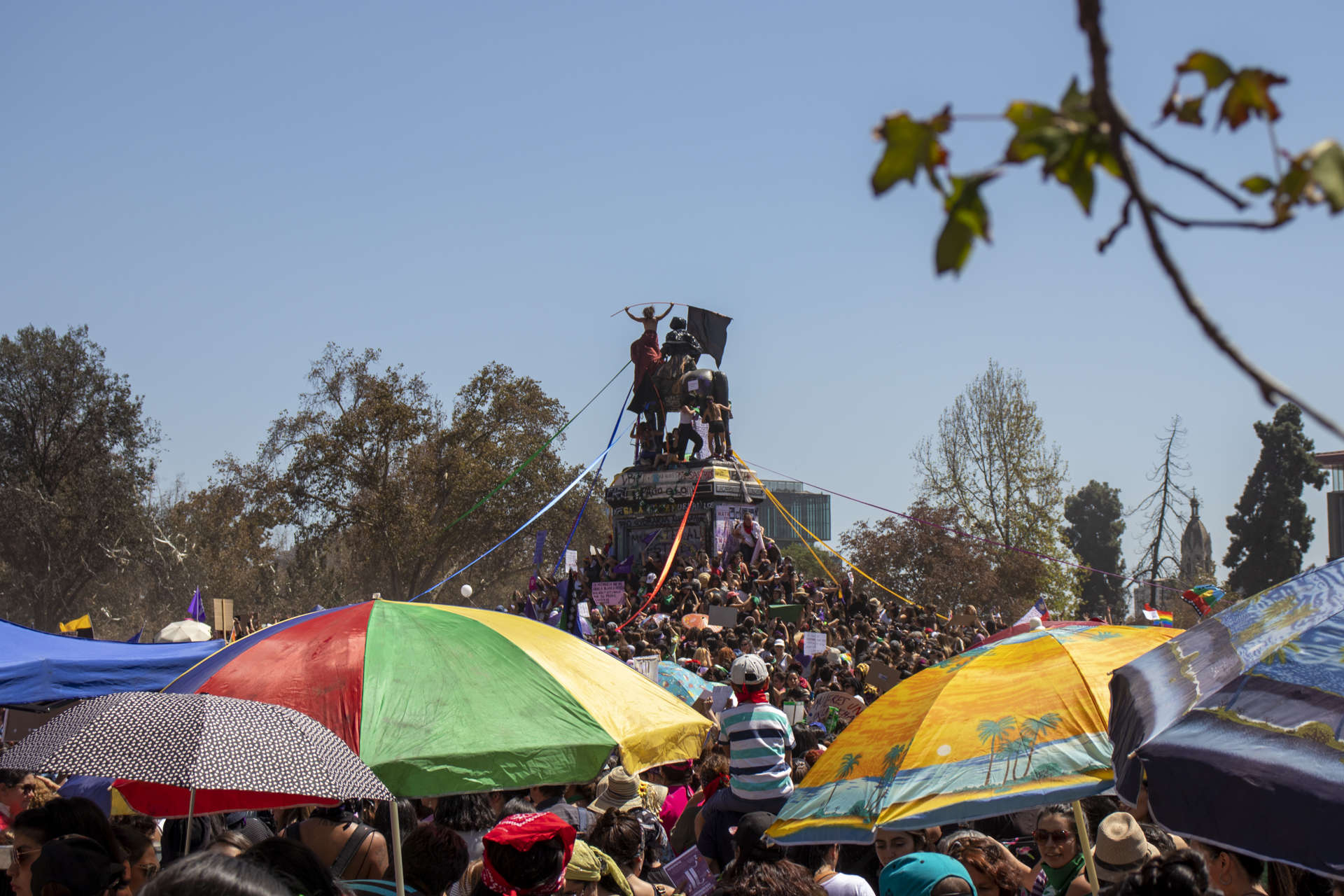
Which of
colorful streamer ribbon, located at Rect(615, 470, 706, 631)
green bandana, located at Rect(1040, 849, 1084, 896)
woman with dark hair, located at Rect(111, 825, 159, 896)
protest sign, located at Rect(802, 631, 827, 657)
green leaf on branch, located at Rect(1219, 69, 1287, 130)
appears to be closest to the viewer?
green leaf on branch, located at Rect(1219, 69, 1287, 130)

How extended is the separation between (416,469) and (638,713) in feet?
125

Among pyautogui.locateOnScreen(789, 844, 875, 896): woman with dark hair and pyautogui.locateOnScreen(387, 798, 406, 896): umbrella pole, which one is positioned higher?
pyautogui.locateOnScreen(387, 798, 406, 896): umbrella pole

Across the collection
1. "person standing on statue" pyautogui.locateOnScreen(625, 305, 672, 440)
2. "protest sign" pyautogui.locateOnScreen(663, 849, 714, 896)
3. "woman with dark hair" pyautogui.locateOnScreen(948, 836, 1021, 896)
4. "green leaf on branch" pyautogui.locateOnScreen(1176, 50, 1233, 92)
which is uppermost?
"person standing on statue" pyautogui.locateOnScreen(625, 305, 672, 440)

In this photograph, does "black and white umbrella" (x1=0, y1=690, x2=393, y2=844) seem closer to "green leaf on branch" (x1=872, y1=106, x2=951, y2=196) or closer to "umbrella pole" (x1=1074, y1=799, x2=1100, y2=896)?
"umbrella pole" (x1=1074, y1=799, x2=1100, y2=896)

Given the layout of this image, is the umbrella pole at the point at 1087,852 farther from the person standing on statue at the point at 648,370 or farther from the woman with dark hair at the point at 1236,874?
the person standing on statue at the point at 648,370

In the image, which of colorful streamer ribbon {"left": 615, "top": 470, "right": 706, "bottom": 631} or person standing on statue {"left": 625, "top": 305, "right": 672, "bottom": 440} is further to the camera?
person standing on statue {"left": 625, "top": 305, "right": 672, "bottom": 440}

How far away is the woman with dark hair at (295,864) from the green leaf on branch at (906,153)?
262cm

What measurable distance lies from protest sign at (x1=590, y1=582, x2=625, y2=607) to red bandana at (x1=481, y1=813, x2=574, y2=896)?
63.8 ft

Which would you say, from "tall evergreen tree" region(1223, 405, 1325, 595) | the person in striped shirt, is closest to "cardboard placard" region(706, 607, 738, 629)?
the person in striped shirt

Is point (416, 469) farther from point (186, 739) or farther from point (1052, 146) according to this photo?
point (1052, 146)

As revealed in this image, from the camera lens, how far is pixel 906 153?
1.47 meters

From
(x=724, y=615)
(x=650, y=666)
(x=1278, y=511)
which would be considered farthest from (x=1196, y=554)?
(x=650, y=666)

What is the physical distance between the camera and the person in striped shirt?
18.9 ft

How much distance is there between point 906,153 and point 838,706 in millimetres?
9369
